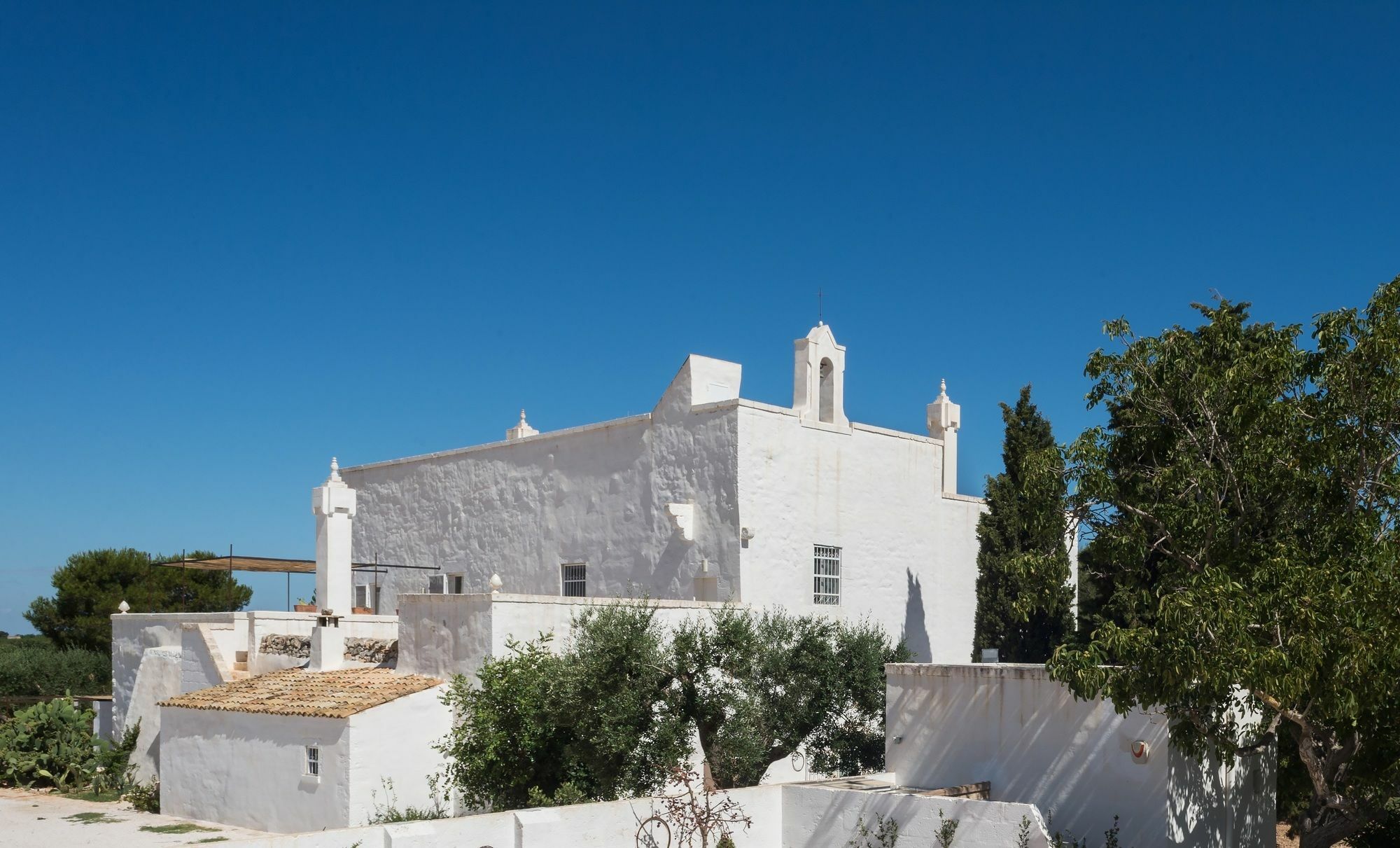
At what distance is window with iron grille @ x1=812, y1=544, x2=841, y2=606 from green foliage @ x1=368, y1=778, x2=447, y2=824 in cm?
885

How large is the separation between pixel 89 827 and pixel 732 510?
13179mm

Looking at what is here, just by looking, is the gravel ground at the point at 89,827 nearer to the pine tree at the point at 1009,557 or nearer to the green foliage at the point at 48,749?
the green foliage at the point at 48,749

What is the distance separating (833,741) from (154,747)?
50.0ft

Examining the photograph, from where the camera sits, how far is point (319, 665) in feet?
79.9

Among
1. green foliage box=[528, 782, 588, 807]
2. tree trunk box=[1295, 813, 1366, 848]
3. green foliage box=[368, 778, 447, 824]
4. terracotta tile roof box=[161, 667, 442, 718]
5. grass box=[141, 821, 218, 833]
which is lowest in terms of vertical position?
grass box=[141, 821, 218, 833]

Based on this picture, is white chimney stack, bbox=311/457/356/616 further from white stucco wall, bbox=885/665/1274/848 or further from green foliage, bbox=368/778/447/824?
white stucco wall, bbox=885/665/1274/848

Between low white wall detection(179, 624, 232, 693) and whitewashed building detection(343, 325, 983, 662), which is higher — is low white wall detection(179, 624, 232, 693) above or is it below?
below

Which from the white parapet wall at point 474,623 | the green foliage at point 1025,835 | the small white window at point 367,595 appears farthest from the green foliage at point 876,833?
the small white window at point 367,595

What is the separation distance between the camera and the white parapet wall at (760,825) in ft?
50.0

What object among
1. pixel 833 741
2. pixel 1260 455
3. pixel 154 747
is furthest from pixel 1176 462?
pixel 154 747

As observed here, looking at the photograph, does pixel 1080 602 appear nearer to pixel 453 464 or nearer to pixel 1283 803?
pixel 1283 803

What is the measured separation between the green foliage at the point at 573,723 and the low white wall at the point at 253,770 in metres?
1.84

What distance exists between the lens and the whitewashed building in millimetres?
25328

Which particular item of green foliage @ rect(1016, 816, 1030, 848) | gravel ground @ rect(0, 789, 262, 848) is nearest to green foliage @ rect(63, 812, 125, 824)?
gravel ground @ rect(0, 789, 262, 848)
